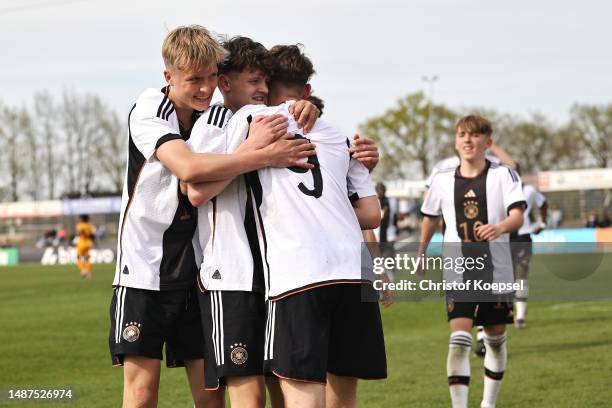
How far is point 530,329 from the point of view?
1353 cm

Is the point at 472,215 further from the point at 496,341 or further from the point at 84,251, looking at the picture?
the point at 84,251

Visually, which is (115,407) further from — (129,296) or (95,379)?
(129,296)

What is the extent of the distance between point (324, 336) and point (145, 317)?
3.40ft

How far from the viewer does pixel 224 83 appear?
15.2 feet

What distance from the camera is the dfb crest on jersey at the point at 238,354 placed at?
4301mm

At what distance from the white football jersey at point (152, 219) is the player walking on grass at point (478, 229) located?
10.6 ft

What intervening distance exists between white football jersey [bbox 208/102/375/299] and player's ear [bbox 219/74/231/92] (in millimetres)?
298

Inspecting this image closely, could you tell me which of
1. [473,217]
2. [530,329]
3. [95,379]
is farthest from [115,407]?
[530,329]

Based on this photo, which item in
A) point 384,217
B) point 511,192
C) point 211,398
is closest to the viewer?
point 211,398

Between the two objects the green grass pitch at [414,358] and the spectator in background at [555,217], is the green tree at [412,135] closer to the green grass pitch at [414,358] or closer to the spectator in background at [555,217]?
the spectator in background at [555,217]

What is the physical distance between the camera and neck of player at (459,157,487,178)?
806 centimetres

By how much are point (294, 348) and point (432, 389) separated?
4.79 metres

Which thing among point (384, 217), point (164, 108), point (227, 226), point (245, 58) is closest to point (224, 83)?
point (245, 58)

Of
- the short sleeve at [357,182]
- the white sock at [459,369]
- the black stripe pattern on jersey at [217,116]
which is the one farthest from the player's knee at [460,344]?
the black stripe pattern on jersey at [217,116]
